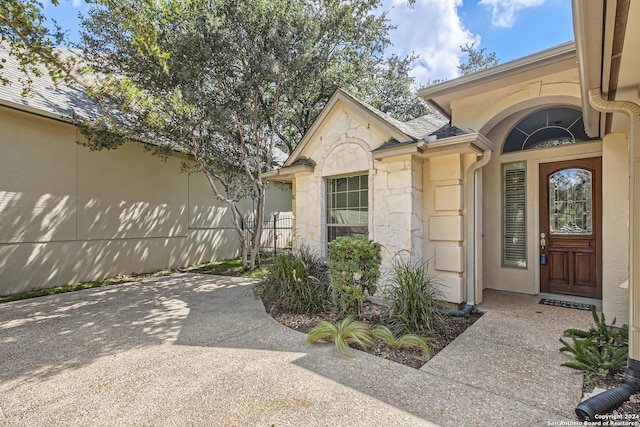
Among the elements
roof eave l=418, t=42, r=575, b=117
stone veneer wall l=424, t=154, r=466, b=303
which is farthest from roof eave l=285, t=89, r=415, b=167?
roof eave l=418, t=42, r=575, b=117

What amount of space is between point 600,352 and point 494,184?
3.54 m

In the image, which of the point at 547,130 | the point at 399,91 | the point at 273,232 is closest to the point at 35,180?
the point at 273,232

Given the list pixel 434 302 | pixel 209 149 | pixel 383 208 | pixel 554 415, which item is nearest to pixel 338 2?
pixel 209 149

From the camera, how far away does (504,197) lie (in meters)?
6.07

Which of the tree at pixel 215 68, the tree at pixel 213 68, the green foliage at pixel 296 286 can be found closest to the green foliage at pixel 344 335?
the green foliage at pixel 296 286

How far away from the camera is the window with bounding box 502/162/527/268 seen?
19.3 ft

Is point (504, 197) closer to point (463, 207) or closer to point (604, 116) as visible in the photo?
point (463, 207)

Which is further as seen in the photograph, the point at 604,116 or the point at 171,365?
the point at 604,116

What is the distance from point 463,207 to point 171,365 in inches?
191

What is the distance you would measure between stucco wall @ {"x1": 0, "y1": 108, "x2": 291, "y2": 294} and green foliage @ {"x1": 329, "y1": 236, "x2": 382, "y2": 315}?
7.19 meters

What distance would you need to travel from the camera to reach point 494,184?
614 cm

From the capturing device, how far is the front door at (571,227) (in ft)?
17.2

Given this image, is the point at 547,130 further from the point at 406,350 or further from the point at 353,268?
the point at 406,350

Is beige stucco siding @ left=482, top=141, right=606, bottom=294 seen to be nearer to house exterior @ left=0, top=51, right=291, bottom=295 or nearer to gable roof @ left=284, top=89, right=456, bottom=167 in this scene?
gable roof @ left=284, top=89, right=456, bottom=167
